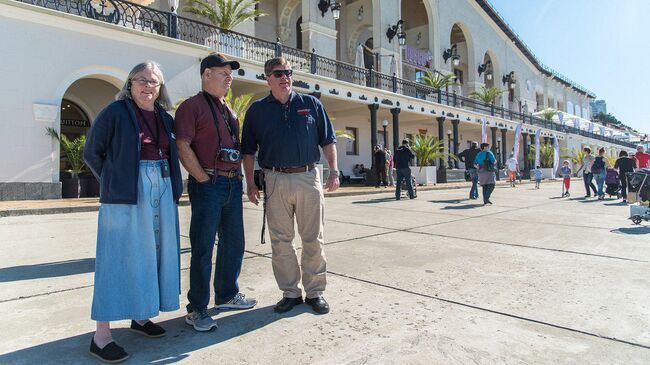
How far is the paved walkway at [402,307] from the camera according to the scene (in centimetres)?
229

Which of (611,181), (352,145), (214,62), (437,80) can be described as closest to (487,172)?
(611,181)

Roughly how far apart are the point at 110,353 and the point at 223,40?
1464cm

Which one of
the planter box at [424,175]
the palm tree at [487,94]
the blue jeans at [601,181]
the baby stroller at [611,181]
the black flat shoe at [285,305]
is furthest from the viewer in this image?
the palm tree at [487,94]

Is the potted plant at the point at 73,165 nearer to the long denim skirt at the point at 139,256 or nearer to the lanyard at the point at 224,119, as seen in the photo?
the lanyard at the point at 224,119

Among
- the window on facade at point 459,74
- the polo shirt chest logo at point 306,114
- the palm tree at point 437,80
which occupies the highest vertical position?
the window on facade at point 459,74

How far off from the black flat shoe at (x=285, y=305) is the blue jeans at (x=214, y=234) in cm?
35

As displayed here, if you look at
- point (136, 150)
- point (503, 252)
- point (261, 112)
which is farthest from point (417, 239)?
point (136, 150)

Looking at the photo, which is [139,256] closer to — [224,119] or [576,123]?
[224,119]

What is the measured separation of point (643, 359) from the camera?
2186 millimetres

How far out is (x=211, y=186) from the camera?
9.16 feet

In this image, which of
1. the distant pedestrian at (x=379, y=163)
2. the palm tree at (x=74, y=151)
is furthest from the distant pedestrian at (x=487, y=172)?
the palm tree at (x=74, y=151)

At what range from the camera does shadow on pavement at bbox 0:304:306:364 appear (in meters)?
2.22

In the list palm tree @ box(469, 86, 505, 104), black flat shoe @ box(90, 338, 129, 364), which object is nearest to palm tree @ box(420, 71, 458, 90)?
palm tree @ box(469, 86, 505, 104)

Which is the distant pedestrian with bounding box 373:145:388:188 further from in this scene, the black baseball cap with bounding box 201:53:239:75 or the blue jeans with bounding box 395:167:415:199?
the black baseball cap with bounding box 201:53:239:75
